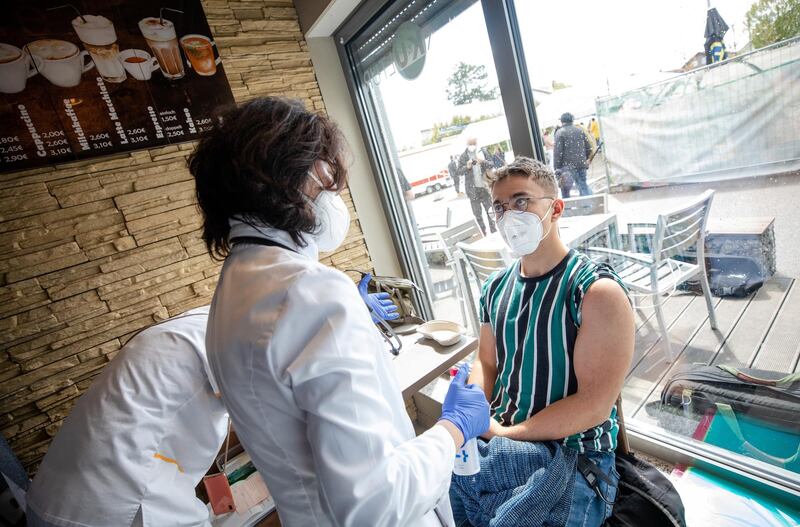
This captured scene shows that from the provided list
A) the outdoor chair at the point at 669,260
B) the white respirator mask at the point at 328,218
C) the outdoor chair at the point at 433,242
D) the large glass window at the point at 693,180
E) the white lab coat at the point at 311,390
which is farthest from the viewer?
the outdoor chair at the point at 433,242

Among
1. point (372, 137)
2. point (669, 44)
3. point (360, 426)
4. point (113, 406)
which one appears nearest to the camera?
point (360, 426)

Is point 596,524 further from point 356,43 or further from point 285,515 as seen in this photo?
point 356,43

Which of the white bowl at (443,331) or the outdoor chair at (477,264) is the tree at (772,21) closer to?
the outdoor chair at (477,264)

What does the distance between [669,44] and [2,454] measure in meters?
3.07

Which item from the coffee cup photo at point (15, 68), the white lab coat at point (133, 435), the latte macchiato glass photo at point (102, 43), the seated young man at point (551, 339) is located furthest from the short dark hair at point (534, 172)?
the coffee cup photo at point (15, 68)

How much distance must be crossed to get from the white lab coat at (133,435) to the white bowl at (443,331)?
938 mm

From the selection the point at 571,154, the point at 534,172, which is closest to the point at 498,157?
the point at 571,154

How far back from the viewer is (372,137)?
2840 mm

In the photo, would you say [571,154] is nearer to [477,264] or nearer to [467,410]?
[477,264]

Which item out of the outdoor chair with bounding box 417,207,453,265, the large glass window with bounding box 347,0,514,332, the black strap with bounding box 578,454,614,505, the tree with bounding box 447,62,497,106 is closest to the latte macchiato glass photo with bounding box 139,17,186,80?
the large glass window with bounding box 347,0,514,332

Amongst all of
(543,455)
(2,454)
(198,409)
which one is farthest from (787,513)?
(2,454)

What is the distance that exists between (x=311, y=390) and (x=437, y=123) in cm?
205

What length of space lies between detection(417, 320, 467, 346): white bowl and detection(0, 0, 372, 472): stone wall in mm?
1384

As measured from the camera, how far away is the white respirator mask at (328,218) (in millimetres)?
960
